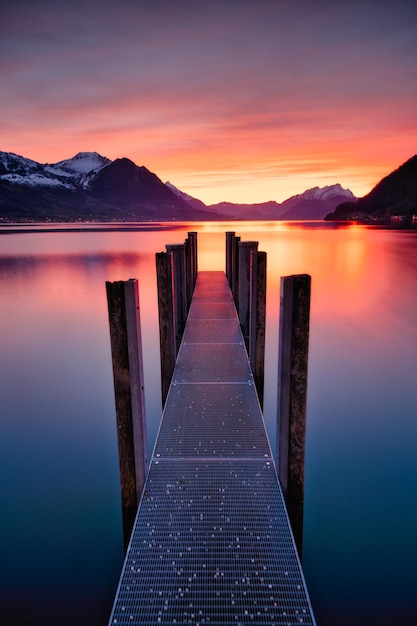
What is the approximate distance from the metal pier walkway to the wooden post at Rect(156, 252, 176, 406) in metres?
1.42

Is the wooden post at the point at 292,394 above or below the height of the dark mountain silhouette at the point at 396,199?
below

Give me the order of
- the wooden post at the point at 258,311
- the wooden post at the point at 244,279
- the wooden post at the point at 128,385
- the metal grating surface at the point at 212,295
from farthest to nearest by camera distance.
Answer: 1. the metal grating surface at the point at 212,295
2. the wooden post at the point at 244,279
3. the wooden post at the point at 258,311
4. the wooden post at the point at 128,385

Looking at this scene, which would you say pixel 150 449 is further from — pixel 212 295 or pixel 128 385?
pixel 212 295

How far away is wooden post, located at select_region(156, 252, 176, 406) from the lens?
7149 mm

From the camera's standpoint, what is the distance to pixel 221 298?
41.3ft

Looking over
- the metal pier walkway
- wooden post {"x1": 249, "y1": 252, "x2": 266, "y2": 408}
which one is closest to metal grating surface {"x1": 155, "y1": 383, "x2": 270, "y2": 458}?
the metal pier walkway

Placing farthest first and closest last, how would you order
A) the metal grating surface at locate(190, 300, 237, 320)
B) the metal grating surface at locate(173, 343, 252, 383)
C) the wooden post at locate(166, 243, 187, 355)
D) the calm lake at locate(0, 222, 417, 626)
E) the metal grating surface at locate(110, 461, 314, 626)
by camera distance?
1. the metal grating surface at locate(190, 300, 237, 320)
2. the wooden post at locate(166, 243, 187, 355)
3. the metal grating surface at locate(173, 343, 252, 383)
4. the calm lake at locate(0, 222, 417, 626)
5. the metal grating surface at locate(110, 461, 314, 626)

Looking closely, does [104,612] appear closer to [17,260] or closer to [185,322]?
[185,322]

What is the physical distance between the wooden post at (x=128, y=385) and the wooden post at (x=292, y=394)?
1450 millimetres

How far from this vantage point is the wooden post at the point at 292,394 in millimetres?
4047

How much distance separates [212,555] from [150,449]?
4320 mm

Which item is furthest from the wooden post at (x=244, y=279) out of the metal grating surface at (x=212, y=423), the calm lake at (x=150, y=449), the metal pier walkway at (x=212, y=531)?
the metal pier walkway at (x=212, y=531)

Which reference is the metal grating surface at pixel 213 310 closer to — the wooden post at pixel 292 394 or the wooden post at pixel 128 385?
the wooden post at pixel 292 394

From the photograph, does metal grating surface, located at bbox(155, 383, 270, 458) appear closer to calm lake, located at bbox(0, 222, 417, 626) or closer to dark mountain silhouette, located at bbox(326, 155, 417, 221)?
calm lake, located at bbox(0, 222, 417, 626)
